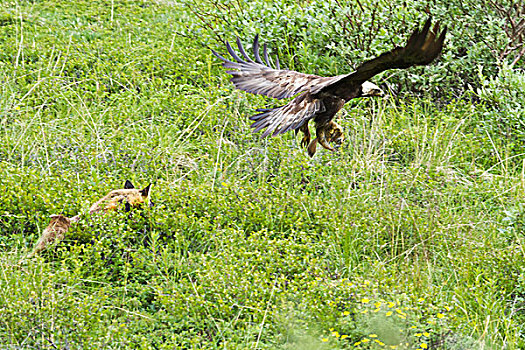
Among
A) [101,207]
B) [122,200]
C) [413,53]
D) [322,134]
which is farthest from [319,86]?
[101,207]

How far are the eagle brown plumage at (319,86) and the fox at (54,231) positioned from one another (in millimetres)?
1465

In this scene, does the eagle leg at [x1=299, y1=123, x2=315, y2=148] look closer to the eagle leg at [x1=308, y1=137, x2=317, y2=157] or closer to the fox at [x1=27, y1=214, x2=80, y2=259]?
the eagle leg at [x1=308, y1=137, x2=317, y2=157]

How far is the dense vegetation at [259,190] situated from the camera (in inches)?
144

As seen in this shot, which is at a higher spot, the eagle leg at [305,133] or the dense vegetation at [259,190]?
the eagle leg at [305,133]

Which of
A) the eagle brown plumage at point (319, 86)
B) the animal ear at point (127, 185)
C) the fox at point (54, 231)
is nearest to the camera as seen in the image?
the eagle brown plumage at point (319, 86)

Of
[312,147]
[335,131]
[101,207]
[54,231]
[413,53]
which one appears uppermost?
[413,53]

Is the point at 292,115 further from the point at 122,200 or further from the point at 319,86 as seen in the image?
the point at 122,200

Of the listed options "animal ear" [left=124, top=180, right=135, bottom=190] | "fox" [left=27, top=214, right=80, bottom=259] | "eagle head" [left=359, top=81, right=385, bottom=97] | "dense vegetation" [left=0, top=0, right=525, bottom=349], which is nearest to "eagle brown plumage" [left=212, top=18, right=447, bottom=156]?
"eagle head" [left=359, top=81, right=385, bottom=97]

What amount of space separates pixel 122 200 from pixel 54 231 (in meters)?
0.50

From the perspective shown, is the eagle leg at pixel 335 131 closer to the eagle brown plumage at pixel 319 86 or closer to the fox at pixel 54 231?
the eagle brown plumage at pixel 319 86

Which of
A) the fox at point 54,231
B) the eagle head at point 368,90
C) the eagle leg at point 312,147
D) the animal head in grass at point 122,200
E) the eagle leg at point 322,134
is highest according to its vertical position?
the eagle head at point 368,90

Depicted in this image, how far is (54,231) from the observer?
4258 millimetres

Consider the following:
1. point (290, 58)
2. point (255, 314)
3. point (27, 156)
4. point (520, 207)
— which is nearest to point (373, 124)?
point (290, 58)

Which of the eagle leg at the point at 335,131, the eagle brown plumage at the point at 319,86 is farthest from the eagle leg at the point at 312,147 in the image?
the eagle leg at the point at 335,131
